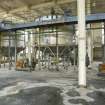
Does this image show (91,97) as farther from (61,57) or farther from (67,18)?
(61,57)

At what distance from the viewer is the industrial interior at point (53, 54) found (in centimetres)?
898

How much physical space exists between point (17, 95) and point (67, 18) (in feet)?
23.5

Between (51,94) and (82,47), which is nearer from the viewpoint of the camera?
(51,94)

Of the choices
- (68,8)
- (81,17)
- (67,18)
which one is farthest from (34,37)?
(81,17)

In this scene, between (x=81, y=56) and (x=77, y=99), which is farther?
(x=81, y=56)

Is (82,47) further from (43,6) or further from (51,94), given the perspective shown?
(43,6)

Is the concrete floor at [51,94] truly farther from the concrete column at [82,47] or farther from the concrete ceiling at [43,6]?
the concrete ceiling at [43,6]

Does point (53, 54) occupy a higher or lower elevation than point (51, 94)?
higher

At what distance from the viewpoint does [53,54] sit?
720 inches

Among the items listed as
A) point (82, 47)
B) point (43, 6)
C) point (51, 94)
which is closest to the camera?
point (51, 94)

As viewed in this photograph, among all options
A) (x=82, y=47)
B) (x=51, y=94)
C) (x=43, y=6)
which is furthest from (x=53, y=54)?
(x=51, y=94)

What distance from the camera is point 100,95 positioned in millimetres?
8828

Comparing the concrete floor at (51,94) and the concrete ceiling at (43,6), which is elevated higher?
the concrete ceiling at (43,6)

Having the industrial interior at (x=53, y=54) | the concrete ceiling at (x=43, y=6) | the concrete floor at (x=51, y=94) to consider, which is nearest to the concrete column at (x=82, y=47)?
the industrial interior at (x=53, y=54)
